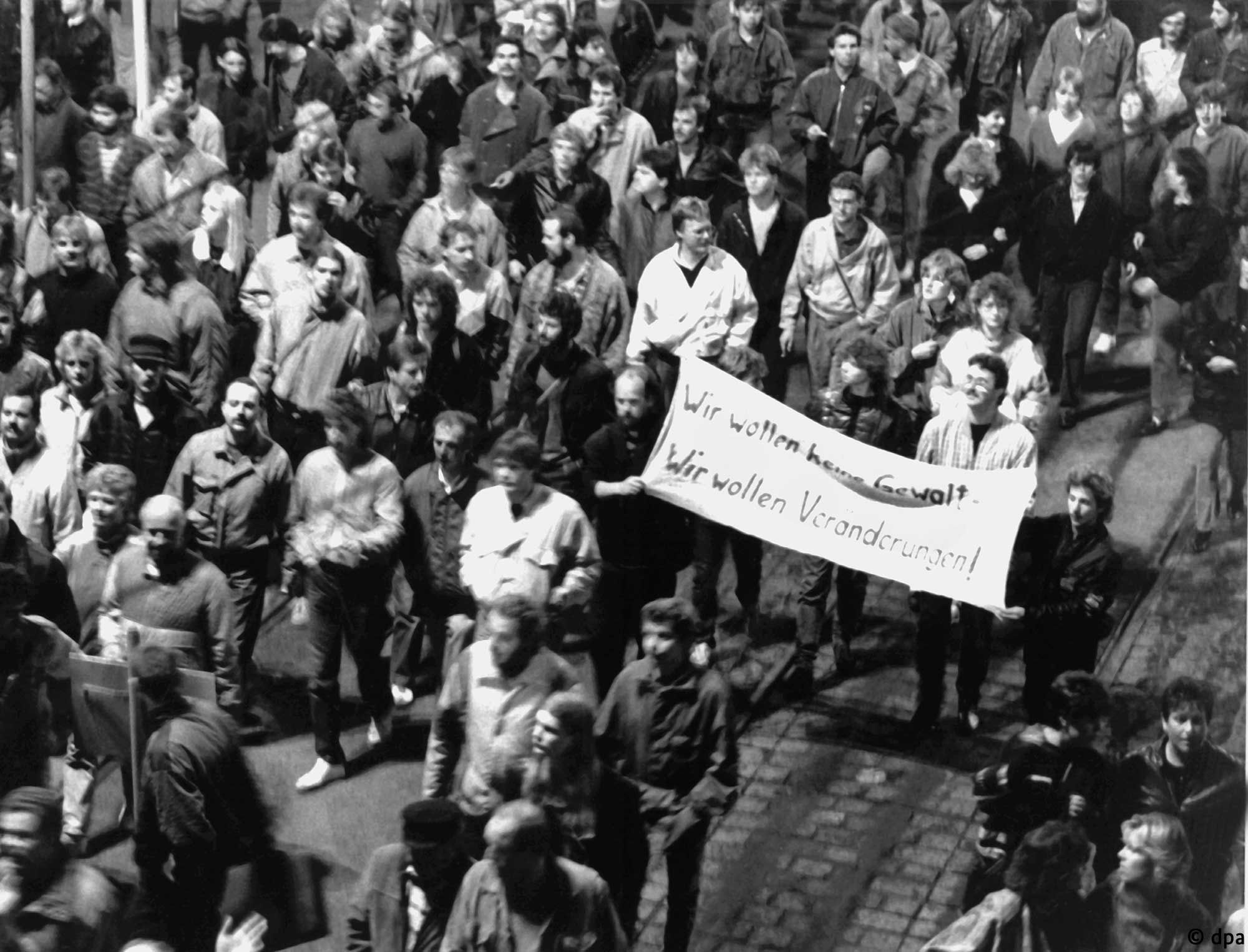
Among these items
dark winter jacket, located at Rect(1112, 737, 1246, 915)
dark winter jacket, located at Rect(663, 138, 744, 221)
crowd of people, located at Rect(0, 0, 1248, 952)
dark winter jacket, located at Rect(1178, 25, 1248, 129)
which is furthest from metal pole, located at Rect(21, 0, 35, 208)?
dark winter jacket, located at Rect(1112, 737, 1246, 915)

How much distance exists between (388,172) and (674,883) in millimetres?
4853

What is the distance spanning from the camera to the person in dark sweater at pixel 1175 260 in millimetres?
13242

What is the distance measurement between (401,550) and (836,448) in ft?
6.30

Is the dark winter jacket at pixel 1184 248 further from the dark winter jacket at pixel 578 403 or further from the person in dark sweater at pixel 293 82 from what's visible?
the person in dark sweater at pixel 293 82

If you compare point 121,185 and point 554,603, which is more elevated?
point 121,185

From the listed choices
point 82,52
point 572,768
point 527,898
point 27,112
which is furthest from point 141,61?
point 527,898

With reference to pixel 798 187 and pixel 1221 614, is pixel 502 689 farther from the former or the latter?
pixel 798 187

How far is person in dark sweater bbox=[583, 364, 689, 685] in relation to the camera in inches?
443

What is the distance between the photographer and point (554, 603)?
10836 mm

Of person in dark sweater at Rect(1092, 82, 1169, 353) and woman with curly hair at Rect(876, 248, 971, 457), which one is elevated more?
person in dark sweater at Rect(1092, 82, 1169, 353)

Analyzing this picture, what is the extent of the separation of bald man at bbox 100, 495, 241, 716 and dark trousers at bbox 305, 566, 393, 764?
0.50m

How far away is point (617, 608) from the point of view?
37.0 feet

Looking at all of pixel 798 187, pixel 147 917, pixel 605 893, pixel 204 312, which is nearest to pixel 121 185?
pixel 204 312

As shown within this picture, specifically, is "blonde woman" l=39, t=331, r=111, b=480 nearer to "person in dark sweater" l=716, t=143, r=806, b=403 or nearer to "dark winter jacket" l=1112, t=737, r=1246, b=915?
"person in dark sweater" l=716, t=143, r=806, b=403
